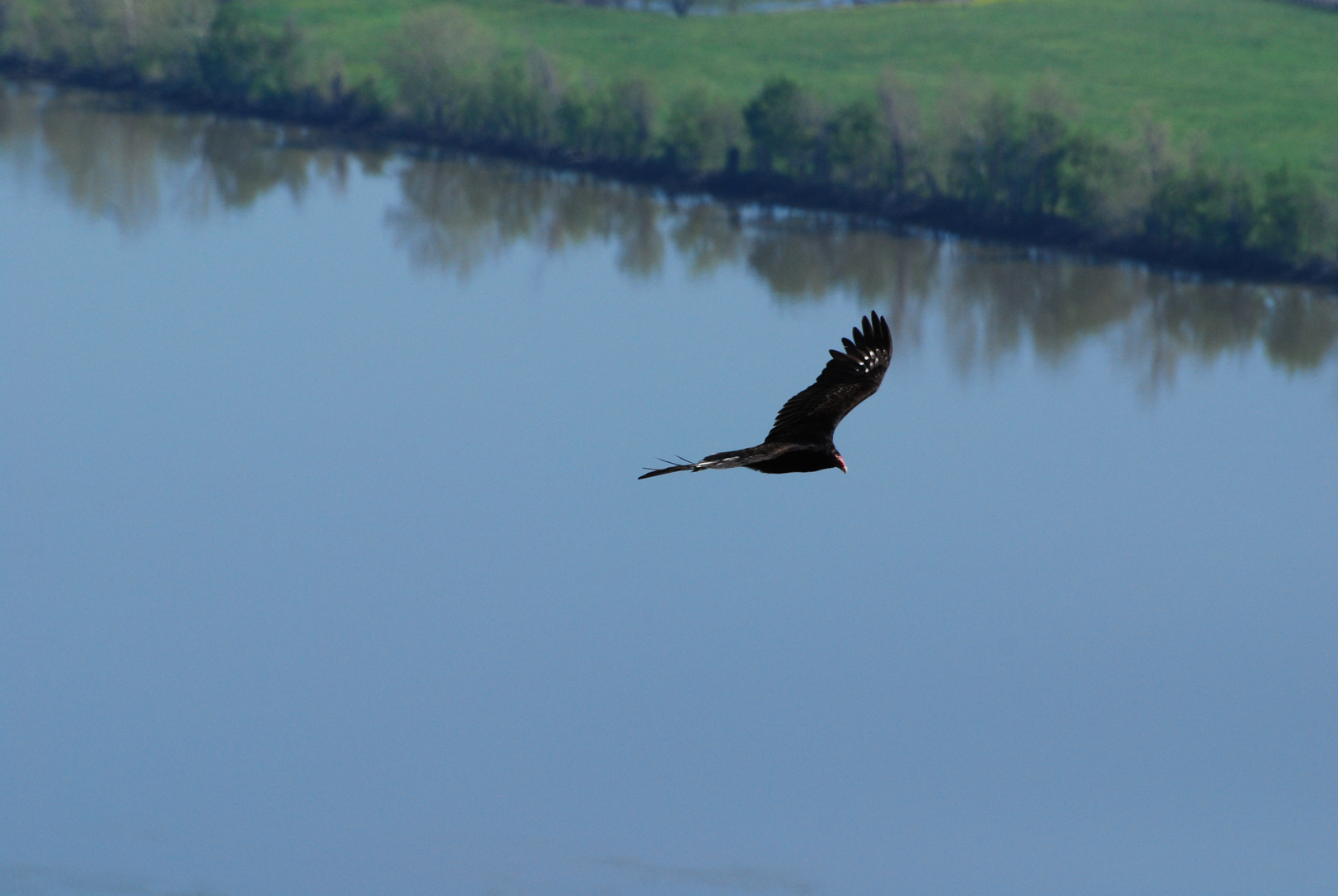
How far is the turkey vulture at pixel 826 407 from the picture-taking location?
2517 centimetres

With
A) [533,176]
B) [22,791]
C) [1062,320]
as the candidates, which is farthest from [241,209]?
[22,791]

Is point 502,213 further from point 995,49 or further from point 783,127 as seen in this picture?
point 995,49

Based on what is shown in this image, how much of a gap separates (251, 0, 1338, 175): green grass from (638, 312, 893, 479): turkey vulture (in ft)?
190

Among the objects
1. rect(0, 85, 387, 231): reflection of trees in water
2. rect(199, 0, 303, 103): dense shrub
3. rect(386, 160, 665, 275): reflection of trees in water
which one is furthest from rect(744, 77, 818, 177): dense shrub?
rect(199, 0, 303, 103): dense shrub

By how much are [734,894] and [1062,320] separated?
1205 inches

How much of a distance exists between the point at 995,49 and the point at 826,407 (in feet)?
225

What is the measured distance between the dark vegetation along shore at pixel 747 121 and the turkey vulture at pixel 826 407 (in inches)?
1989

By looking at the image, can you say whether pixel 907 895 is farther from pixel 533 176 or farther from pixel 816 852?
pixel 533 176

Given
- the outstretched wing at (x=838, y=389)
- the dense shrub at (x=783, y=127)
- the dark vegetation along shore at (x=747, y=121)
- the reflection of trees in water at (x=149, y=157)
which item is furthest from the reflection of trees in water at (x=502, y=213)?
the outstretched wing at (x=838, y=389)

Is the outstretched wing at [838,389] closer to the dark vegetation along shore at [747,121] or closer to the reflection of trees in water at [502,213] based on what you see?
the dark vegetation along shore at [747,121]

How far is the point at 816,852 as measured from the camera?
172 ft

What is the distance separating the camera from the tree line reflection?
2940 inches

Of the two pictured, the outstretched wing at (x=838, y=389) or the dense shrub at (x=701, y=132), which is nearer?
the outstretched wing at (x=838, y=389)

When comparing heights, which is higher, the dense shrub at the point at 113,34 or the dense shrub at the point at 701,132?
the dense shrub at the point at 113,34
